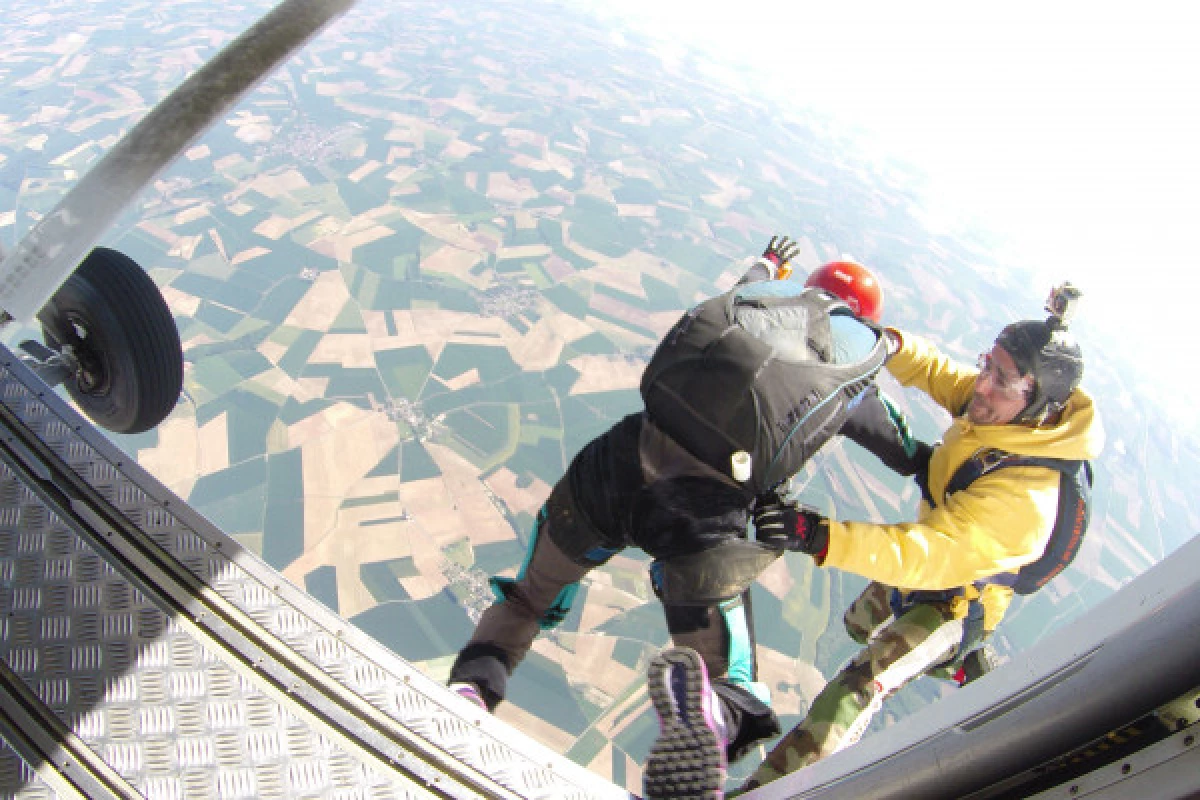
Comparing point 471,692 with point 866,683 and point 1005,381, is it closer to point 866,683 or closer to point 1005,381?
point 866,683

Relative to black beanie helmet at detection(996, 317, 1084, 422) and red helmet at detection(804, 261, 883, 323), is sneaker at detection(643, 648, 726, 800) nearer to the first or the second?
black beanie helmet at detection(996, 317, 1084, 422)

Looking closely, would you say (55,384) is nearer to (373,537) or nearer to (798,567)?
(373,537)

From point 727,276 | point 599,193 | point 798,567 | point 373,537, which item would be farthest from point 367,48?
point 798,567

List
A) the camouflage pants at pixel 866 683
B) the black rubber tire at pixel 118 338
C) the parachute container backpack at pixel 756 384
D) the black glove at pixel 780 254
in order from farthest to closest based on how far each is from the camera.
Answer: the black glove at pixel 780 254 < the black rubber tire at pixel 118 338 < the camouflage pants at pixel 866 683 < the parachute container backpack at pixel 756 384

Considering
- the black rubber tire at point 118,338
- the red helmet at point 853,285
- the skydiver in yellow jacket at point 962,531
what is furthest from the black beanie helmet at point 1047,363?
the black rubber tire at point 118,338

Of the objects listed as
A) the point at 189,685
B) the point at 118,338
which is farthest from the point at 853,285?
the point at 118,338

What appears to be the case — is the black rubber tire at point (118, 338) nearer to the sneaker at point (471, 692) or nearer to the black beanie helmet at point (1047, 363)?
the sneaker at point (471, 692)

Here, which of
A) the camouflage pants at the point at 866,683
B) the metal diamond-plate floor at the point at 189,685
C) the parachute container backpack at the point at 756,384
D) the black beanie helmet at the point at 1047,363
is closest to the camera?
the metal diamond-plate floor at the point at 189,685

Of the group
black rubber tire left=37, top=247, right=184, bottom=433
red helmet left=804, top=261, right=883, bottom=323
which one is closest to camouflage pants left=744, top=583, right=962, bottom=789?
red helmet left=804, top=261, right=883, bottom=323
